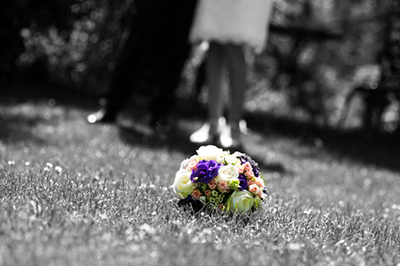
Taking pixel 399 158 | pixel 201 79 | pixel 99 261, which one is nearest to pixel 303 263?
pixel 99 261

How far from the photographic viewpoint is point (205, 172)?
8.09ft

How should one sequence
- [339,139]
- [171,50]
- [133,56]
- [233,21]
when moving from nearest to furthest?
[233,21] < [133,56] < [171,50] < [339,139]

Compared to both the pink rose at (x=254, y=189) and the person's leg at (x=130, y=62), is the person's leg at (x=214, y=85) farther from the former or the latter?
the pink rose at (x=254, y=189)

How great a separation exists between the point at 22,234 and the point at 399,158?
5342mm

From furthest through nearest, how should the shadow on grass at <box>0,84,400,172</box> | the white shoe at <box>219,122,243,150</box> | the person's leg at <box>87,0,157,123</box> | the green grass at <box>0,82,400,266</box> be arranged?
the person's leg at <box>87,0,157,123</box>
the shadow on grass at <box>0,84,400,172</box>
the white shoe at <box>219,122,243,150</box>
the green grass at <box>0,82,400,266</box>

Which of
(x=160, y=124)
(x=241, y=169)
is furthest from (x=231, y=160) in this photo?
(x=160, y=124)

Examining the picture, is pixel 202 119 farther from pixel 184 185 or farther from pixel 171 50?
pixel 184 185

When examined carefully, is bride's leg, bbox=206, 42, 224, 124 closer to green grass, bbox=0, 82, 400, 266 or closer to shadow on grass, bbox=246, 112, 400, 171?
green grass, bbox=0, 82, 400, 266

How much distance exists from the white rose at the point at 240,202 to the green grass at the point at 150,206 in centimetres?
4

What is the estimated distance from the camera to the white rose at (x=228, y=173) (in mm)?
2457

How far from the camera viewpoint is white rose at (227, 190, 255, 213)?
7.96 ft

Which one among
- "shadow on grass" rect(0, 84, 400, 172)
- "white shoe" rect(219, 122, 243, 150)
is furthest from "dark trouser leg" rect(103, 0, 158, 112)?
"white shoe" rect(219, 122, 243, 150)

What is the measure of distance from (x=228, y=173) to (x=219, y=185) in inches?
2.6

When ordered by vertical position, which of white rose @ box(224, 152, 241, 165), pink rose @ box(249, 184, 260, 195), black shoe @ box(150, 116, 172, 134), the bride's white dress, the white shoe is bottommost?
black shoe @ box(150, 116, 172, 134)
